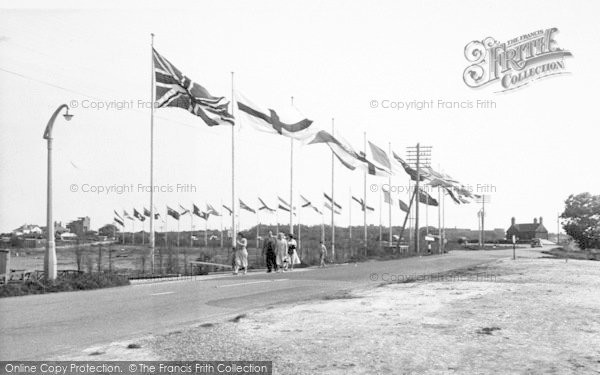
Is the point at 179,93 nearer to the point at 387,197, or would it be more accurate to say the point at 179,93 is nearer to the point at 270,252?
the point at 270,252

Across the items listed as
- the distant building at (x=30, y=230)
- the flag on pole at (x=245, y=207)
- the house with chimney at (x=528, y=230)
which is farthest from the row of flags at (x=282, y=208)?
the house with chimney at (x=528, y=230)

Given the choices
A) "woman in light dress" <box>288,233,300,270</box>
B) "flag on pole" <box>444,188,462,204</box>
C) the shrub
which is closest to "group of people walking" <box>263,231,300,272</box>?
"woman in light dress" <box>288,233,300,270</box>

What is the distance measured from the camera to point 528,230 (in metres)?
164

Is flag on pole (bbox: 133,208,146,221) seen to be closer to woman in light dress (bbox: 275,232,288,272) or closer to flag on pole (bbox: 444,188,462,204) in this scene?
flag on pole (bbox: 444,188,462,204)

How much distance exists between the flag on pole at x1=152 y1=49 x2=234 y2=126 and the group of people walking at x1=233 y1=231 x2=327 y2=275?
512 cm

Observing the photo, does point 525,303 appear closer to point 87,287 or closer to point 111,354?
point 111,354

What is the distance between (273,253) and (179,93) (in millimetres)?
8161

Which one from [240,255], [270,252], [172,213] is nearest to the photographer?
[240,255]

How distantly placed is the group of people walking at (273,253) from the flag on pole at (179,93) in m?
5.12

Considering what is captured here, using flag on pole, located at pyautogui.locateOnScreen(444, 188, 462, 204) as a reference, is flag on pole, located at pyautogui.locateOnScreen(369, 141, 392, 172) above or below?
above

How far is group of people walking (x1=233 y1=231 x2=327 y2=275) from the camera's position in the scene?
85.0 ft

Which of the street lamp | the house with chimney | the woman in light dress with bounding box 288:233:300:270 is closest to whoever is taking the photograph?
the street lamp

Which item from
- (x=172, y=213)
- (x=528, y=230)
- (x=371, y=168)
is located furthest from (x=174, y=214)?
(x=528, y=230)

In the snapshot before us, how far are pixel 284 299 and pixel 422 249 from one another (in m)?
56.8
